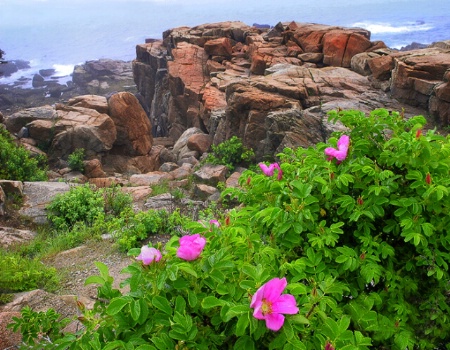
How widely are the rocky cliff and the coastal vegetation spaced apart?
9063 millimetres

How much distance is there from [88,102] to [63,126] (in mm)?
3006

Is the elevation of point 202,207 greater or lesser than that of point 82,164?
greater

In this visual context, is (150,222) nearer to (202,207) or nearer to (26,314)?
(202,207)

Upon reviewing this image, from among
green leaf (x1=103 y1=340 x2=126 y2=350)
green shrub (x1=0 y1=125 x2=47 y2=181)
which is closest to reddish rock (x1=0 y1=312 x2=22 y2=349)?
green leaf (x1=103 y1=340 x2=126 y2=350)

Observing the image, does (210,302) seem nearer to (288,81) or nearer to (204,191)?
(204,191)

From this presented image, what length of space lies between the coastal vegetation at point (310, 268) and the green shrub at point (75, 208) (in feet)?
21.3

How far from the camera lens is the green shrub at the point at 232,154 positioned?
46.1ft

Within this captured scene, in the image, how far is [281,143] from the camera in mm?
12000

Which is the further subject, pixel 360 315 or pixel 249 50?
pixel 249 50

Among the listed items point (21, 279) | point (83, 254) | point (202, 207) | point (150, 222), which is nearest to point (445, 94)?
point (202, 207)

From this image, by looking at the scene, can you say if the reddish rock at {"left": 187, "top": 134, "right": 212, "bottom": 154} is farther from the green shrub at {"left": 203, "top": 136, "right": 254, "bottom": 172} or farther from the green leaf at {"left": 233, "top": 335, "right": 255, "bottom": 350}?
the green leaf at {"left": 233, "top": 335, "right": 255, "bottom": 350}

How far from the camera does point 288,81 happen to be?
50.9 ft

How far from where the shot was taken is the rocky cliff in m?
12.4

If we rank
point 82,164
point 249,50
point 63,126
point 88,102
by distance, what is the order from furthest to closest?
1. point 249,50
2. point 88,102
3. point 63,126
4. point 82,164
